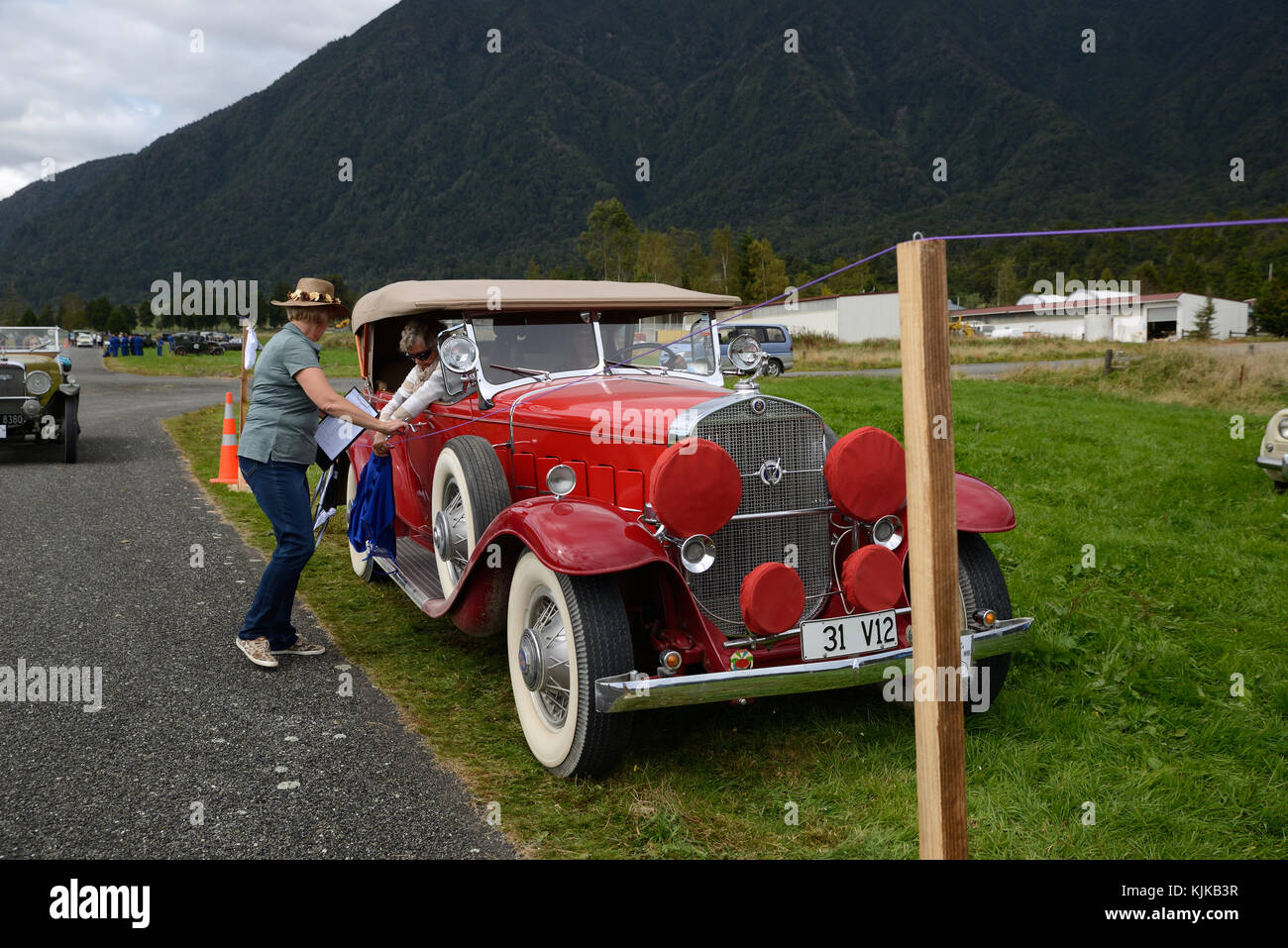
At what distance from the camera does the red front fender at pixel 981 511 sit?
384 cm

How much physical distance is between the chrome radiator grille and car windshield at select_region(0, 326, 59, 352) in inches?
460

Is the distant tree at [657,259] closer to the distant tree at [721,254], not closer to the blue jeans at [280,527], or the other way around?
the distant tree at [721,254]

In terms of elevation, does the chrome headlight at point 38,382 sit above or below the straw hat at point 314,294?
above

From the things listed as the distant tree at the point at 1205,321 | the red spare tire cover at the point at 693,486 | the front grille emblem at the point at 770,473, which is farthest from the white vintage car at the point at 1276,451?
the distant tree at the point at 1205,321

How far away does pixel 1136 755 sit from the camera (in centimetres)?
355

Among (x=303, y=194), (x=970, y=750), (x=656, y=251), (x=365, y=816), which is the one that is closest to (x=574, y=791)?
(x=365, y=816)

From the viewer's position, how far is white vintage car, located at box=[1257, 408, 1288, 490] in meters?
7.84

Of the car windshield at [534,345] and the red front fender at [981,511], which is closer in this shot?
the red front fender at [981,511]

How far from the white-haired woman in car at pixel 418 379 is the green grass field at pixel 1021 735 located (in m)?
1.31

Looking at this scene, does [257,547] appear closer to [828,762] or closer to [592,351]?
[592,351]

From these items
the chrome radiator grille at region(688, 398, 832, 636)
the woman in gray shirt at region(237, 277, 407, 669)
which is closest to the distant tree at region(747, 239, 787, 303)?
the woman in gray shirt at region(237, 277, 407, 669)

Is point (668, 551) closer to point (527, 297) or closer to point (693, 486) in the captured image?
point (693, 486)
